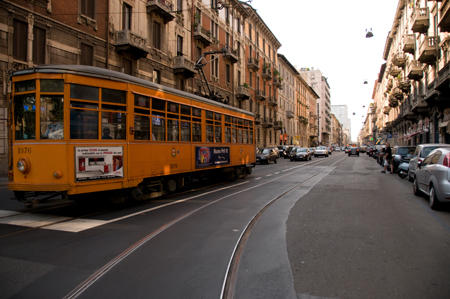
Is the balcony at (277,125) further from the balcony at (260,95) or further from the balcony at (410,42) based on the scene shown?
the balcony at (410,42)

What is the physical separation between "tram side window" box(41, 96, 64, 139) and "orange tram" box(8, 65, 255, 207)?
19mm

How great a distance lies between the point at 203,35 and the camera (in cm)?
2920

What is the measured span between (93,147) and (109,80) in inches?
65.3

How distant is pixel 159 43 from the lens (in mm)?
24859

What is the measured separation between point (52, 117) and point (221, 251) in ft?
15.5

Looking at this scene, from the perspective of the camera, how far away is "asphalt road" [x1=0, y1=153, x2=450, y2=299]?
3.52m

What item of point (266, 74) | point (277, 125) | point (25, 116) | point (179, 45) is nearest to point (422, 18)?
point (179, 45)

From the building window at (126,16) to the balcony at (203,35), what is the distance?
26.3ft

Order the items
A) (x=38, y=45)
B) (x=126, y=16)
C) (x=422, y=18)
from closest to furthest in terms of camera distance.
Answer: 1. (x=38, y=45)
2. (x=126, y=16)
3. (x=422, y=18)

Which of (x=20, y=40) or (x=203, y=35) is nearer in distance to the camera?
(x=20, y=40)

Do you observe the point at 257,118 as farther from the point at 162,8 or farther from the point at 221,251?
the point at 221,251

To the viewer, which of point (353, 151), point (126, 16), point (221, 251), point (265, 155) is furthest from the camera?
point (353, 151)

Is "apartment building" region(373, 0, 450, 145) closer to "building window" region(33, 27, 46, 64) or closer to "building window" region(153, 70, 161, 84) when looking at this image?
"building window" region(153, 70, 161, 84)

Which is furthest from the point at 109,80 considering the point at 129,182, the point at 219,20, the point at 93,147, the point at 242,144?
the point at 219,20
